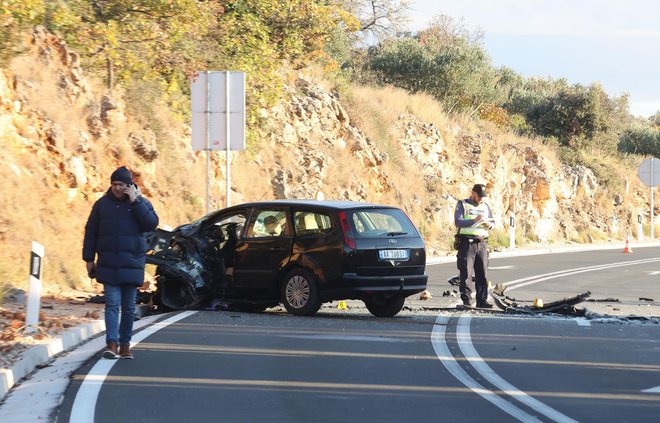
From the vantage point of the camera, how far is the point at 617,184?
5856 centimetres

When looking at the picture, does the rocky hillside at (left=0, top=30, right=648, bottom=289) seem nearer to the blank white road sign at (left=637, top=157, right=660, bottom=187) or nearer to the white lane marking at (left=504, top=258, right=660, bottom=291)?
the blank white road sign at (left=637, top=157, right=660, bottom=187)

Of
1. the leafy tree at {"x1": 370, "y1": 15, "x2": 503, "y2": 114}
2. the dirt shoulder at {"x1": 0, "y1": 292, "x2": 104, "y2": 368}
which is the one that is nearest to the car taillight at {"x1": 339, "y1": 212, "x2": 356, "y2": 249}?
the dirt shoulder at {"x1": 0, "y1": 292, "x2": 104, "y2": 368}

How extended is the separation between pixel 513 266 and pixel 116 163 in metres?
12.0

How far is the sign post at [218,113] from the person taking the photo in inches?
877

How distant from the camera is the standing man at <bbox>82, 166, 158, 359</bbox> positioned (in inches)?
429

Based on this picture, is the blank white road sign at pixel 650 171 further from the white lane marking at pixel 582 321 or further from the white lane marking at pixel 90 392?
the white lane marking at pixel 90 392

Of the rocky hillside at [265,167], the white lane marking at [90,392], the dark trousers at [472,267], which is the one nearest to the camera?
the white lane marking at [90,392]

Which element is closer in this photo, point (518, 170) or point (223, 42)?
point (223, 42)

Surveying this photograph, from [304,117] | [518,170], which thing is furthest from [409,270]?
[518,170]

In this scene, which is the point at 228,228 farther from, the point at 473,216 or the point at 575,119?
the point at 575,119

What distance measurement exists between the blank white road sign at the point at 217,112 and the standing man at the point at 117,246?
11310 millimetres

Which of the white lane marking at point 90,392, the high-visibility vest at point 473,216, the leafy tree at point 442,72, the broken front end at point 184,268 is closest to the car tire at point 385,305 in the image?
the high-visibility vest at point 473,216

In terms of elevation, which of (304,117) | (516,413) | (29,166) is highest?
(304,117)

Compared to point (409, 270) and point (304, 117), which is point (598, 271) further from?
point (409, 270)
